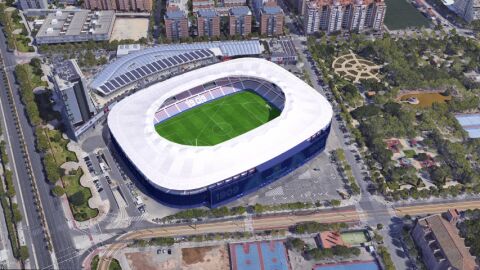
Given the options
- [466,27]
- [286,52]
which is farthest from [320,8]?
[466,27]

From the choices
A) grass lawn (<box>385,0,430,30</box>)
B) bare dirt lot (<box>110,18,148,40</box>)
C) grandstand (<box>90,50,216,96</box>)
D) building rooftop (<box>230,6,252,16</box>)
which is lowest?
grass lawn (<box>385,0,430,30</box>)

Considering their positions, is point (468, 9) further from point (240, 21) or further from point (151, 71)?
point (151, 71)

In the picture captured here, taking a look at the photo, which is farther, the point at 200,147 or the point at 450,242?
the point at 200,147

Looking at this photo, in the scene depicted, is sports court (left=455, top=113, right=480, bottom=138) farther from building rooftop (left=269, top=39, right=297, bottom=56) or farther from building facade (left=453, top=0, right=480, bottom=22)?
building facade (left=453, top=0, right=480, bottom=22)

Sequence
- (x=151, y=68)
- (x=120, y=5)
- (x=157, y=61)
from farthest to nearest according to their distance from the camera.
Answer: (x=120, y=5) → (x=157, y=61) → (x=151, y=68)

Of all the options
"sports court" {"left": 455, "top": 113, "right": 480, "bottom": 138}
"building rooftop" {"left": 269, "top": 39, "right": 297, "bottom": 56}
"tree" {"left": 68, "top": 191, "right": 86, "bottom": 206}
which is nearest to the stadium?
"tree" {"left": 68, "top": 191, "right": 86, "bottom": 206}

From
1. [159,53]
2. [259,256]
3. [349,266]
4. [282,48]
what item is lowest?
[349,266]

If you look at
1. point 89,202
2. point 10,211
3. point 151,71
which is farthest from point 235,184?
point 10,211
